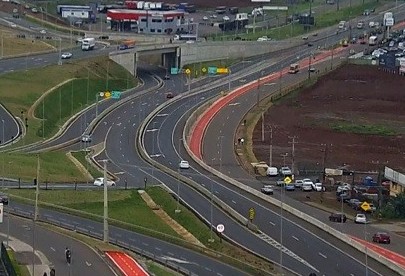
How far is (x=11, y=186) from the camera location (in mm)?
67750

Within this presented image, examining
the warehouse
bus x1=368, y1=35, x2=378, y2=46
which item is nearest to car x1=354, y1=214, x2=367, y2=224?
bus x1=368, y1=35, x2=378, y2=46

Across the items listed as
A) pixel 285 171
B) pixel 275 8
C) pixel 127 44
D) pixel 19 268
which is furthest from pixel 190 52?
pixel 19 268

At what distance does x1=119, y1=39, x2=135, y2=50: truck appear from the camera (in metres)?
135

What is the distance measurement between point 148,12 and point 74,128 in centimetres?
6471

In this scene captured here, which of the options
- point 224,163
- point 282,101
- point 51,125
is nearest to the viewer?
point 224,163

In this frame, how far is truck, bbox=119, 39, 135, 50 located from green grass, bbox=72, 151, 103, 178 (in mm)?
47159

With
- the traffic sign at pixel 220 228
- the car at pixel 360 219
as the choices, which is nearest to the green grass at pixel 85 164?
the car at pixel 360 219

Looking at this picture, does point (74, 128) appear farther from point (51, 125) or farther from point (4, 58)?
point (4, 58)

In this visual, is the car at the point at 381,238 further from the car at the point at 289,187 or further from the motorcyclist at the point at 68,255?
the car at the point at 289,187

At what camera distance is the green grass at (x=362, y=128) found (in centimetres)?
10406

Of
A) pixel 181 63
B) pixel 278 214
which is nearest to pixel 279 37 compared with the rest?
pixel 181 63

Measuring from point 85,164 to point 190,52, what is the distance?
5679 centimetres

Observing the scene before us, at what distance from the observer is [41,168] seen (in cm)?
7631

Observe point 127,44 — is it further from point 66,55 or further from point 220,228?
point 220,228
